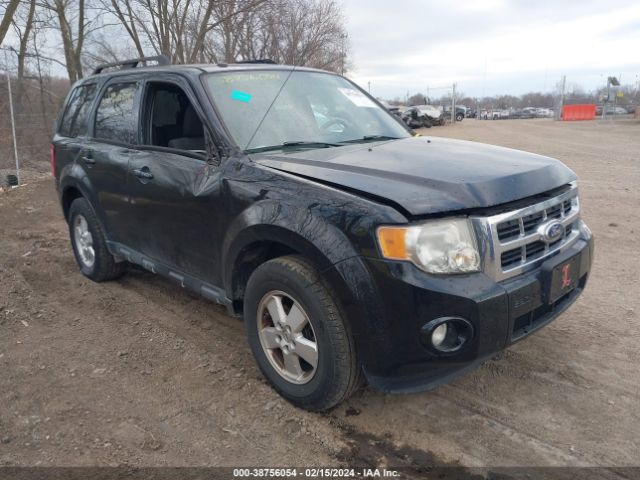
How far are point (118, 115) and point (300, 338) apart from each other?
106 inches

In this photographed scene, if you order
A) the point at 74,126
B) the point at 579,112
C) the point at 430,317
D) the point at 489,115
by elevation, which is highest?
the point at 489,115

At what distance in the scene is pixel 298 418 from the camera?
2.98m

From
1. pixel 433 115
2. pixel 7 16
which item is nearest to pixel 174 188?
pixel 7 16

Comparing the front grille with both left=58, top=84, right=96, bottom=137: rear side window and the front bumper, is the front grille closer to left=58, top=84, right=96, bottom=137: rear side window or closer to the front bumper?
the front bumper

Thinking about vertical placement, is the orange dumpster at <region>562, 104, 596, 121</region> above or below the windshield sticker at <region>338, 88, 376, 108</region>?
above

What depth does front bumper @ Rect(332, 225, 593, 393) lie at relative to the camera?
2.44 metres

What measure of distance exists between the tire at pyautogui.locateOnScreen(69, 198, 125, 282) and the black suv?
2.19 ft

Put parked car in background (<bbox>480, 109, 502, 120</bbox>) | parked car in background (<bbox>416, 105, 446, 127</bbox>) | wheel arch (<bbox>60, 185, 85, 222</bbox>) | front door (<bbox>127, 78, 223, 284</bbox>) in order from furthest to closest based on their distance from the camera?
parked car in background (<bbox>480, 109, 502, 120</bbox>)
parked car in background (<bbox>416, 105, 446, 127</bbox>)
wheel arch (<bbox>60, 185, 85, 222</bbox>)
front door (<bbox>127, 78, 223, 284</bbox>)

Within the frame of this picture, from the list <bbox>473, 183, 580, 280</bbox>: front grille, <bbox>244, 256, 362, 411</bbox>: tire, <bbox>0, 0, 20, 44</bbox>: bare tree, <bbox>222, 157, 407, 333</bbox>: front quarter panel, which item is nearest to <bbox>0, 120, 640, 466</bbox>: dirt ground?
<bbox>244, 256, 362, 411</bbox>: tire

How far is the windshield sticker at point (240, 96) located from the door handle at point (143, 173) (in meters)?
0.85

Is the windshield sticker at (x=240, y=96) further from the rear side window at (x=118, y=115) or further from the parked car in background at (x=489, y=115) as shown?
the parked car in background at (x=489, y=115)

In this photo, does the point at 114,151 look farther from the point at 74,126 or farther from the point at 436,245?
the point at 436,245

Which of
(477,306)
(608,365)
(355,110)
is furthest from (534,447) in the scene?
(355,110)

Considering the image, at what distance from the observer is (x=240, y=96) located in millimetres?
3602
